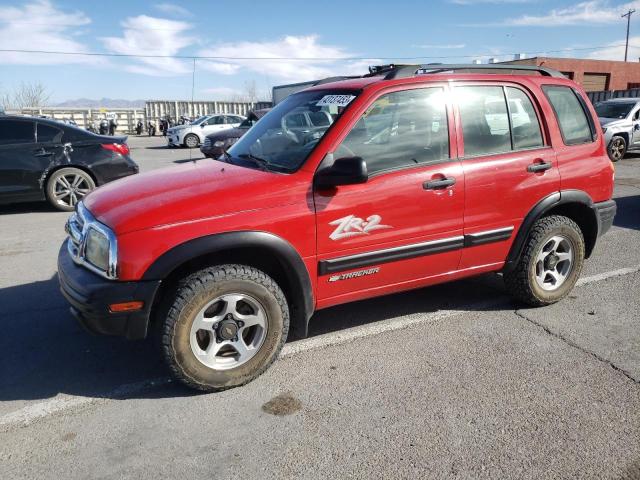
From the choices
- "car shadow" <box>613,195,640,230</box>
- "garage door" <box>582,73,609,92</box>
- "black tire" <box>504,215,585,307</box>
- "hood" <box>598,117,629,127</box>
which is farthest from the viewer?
"garage door" <box>582,73,609,92</box>

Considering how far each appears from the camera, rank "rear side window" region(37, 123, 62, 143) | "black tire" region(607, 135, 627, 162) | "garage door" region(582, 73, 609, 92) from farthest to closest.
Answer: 1. "garage door" region(582, 73, 609, 92)
2. "black tire" region(607, 135, 627, 162)
3. "rear side window" region(37, 123, 62, 143)

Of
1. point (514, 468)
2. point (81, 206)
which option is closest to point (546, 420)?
point (514, 468)

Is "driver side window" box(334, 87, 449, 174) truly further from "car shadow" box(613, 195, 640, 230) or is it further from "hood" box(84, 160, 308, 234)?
"car shadow" box(613, 195, 640, 230)

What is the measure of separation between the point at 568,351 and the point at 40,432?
3336mm

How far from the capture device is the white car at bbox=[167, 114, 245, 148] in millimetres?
23250

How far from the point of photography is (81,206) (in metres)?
3.46

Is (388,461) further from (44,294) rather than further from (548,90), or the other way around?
(44,294)

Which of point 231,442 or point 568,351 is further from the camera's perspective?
point 568,351

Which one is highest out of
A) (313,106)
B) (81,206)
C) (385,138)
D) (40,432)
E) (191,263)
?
(313,106)

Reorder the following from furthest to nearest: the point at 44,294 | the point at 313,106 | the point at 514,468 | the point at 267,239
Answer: the point at 44,294 → the point at 313,106 → the point at 267,239 → the point at 514,468

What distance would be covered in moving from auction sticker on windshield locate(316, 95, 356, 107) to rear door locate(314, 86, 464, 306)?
16cm

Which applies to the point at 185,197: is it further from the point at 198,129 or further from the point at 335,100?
the point at 198,129

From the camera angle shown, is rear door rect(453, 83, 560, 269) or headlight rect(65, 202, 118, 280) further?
rear door rect(453, 83, 560, 269)

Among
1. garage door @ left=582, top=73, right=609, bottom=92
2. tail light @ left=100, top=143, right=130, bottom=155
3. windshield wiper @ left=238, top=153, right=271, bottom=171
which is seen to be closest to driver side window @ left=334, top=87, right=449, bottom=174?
windshield wiper @ left=238, top=153, right=271, bottom=171
